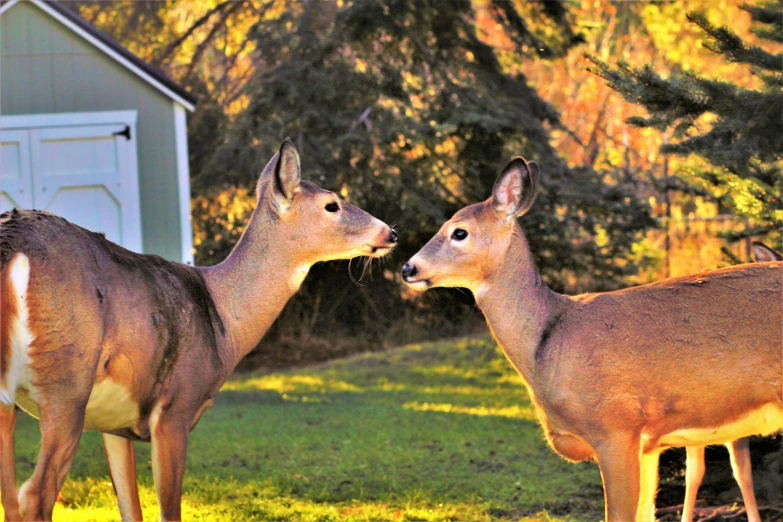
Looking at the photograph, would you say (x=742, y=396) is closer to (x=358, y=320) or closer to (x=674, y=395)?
(x=674, y=395)

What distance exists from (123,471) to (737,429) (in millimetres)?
3416

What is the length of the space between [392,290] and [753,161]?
1197 centimetres

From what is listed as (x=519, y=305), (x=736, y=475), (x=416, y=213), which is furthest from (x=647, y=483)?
(x=416, y=213)

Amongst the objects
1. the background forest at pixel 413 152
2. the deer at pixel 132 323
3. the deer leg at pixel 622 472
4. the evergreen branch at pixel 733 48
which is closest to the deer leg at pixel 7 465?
the deer at pixel 132 323

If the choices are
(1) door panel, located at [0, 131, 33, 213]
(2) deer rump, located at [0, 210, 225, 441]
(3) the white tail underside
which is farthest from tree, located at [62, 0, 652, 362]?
(3) the white tail underside

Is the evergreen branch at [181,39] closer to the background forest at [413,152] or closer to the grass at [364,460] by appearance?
the background forest at [413,152]

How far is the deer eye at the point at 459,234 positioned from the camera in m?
5.55

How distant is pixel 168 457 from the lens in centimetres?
511

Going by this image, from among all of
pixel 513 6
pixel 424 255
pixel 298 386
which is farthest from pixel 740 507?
pixel 513 6

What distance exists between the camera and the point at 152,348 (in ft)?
16.7

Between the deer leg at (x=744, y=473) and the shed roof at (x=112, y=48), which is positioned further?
the shed roof at (x=112, y=48)

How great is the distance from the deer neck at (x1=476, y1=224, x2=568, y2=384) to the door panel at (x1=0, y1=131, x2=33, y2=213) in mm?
8554

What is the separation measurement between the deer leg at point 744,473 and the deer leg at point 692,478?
0.66ft

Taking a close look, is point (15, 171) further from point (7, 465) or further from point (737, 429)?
point (737, 429)
